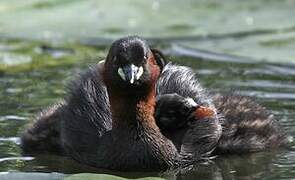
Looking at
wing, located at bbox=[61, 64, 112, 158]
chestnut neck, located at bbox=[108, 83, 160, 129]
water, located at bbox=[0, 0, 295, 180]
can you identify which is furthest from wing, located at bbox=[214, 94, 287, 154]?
wing, located at bbox=[61, 64, 112, 158]

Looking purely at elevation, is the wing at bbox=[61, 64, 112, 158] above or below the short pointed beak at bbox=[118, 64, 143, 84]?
below

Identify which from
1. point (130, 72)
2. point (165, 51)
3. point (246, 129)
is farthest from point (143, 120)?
point (165, 51)

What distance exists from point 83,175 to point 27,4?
10266 mm

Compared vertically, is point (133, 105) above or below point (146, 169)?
above

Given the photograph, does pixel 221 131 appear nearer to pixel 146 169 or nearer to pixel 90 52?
pixel 146 169

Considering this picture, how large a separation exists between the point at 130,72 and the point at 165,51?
266 inches

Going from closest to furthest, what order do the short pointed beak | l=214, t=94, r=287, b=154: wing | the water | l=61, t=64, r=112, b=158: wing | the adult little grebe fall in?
the short pointed beak → the adult little grebe → l=61, t=64, r=112, b=158: wing → the water → l=214, t=94, r=287, b=154: wing

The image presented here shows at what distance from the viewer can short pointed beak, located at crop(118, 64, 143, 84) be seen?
8336 mm

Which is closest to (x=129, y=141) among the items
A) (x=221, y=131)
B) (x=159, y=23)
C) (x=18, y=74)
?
(x=221, y=131)

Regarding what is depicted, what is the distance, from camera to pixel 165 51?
1509 cm

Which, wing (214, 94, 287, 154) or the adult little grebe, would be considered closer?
the adult little grebe

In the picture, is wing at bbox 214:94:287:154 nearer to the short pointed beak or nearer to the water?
the water

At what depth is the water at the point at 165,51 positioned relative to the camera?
925 centimetres

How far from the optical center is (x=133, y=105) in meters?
8.70
